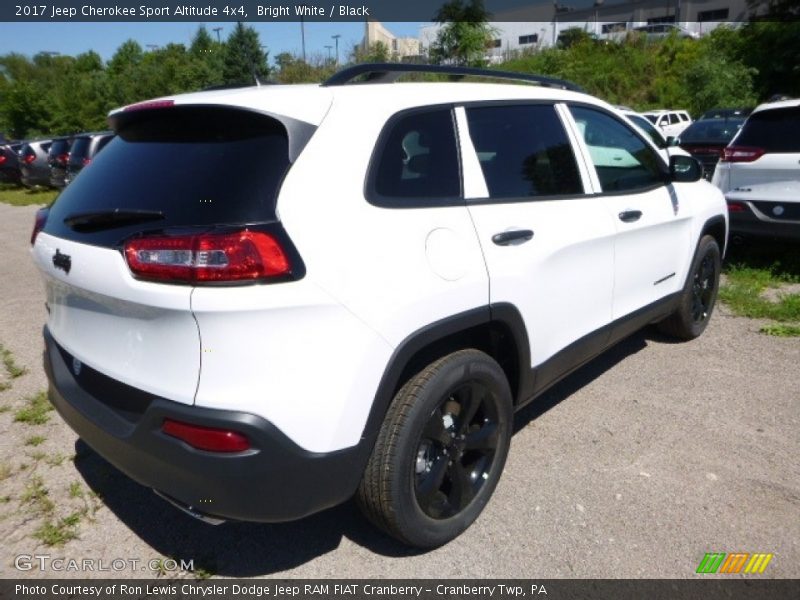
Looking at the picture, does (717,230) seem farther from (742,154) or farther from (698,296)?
(742,154)

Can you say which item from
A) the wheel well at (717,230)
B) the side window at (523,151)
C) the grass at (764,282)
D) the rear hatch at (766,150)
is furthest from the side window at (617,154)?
the rear hatch at (766,150)

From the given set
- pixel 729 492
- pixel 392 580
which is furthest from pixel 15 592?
pixel 729 492

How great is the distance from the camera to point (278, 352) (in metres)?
2.00

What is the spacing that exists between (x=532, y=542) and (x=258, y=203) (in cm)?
177

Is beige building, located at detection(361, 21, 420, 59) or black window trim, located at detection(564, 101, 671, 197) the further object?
beige building, located at detection(361, 21, 420, 59)

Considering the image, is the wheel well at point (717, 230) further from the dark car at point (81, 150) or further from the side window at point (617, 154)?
the dark car at point (81, 150)

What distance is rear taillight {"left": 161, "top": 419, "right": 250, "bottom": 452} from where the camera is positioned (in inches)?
79.1

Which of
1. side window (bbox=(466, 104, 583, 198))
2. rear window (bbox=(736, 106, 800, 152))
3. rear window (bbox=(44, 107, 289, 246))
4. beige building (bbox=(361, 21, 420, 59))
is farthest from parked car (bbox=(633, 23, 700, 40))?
rear window (bbox=(44, 107, 289, 246))

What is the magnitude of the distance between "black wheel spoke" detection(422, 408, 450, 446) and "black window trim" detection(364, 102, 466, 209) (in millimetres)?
804

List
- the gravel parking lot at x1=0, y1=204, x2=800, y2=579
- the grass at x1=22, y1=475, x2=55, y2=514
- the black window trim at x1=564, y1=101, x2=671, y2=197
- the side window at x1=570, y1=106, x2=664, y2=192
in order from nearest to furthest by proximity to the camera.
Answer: the gravel parking lot at x1=0, y1=204, x2=800, y2=579 → the grass at x1=22, y1=475, x2=55, y2=514 → the black window trim at x1=564, y1=101, x2=671, y2=197 → the side window at x1=570, y1=106, x2=664, y2=192

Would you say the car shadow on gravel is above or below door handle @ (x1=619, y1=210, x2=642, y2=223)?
below

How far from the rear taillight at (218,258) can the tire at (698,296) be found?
3.43 meters

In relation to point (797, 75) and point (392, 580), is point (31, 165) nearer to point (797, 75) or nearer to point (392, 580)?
point (392, 580)

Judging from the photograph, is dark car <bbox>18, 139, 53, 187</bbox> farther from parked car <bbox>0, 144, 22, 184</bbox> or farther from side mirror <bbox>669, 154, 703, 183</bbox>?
side mirror <bbox>669, 154, 703, 183</bbox>
